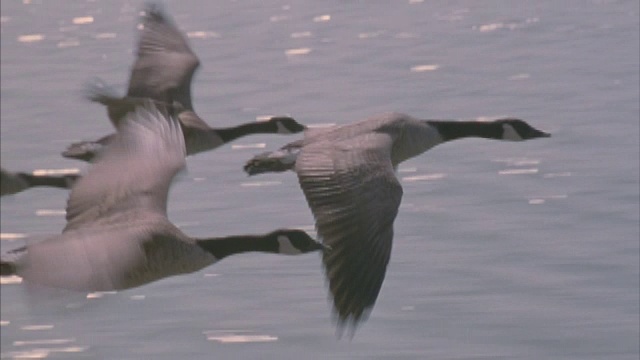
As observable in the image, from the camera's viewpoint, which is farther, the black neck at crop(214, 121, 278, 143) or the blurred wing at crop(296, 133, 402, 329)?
the black neck at crop(214, 121, 278, 143)

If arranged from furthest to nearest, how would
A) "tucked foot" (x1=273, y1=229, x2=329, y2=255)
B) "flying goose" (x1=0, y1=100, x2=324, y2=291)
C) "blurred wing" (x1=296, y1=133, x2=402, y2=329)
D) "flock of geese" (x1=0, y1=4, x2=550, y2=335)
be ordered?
"tucked foot" (x1=273, y1=229, x2=329, y2=255), "blurred wing" (x1=296, y1=133, x2=402, y2=329), "flock of geese" (x1=0, y1=4, x2=550, y2=335), "flying goose" (x1=0, y1=100, x2=324, y2=291)

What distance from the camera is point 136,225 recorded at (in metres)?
14.0

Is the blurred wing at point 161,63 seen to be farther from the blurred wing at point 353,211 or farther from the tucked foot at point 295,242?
the tucked foot at point 295,242

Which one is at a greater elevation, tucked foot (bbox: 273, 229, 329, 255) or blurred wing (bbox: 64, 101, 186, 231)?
blurred wing (bbox: 64, 101, 186, 231)

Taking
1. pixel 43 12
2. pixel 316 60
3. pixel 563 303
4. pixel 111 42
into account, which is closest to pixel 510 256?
pixel 563 303

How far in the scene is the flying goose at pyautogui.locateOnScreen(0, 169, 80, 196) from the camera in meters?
21.3

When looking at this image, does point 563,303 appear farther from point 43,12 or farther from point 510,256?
point 43,12

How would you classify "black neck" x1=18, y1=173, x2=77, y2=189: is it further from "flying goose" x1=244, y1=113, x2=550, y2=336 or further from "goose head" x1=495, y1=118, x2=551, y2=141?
"flying goose" x1=244, y1=113, x2=550, y2=336

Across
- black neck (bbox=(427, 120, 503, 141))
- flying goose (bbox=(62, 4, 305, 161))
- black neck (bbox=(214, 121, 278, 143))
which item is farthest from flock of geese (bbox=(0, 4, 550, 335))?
black neck (bbox=(214, 121, 278, 143))

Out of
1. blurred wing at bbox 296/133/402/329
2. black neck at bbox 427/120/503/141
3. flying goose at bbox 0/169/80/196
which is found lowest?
flying goose at bbox 0/169/80/196

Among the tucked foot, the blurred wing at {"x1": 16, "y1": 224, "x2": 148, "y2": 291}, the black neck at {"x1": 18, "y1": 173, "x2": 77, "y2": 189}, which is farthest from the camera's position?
the black neck at {"x1": 18, "y1": 173, "x2": 77, "y2": 189}

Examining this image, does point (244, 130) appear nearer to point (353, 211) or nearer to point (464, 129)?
point (464, 129)

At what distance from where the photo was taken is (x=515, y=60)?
40688 mm

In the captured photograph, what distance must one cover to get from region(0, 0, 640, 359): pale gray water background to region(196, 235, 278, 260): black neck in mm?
1947
